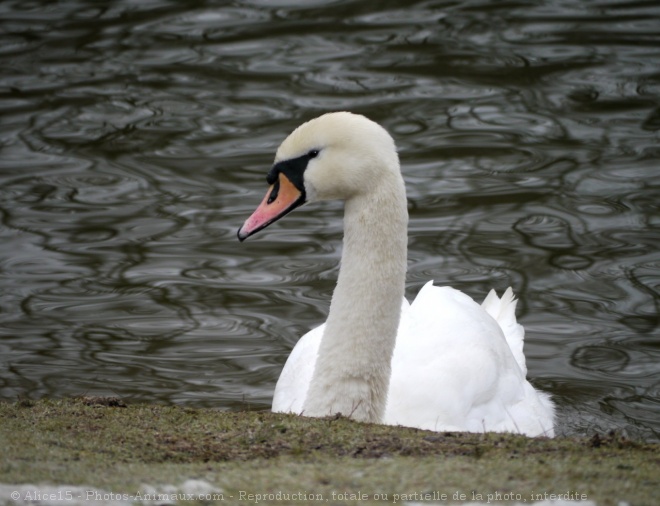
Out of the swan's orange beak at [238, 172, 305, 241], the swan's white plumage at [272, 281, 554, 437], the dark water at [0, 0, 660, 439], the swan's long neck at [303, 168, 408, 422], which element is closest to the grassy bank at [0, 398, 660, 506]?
the swan's long neck at [303, 168, 408, 422]

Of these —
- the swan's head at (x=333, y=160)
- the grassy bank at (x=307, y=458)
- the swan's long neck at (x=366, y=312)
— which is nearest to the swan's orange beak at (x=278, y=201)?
the swan's head at (x=333, y=160)

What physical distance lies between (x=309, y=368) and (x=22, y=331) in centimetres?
242

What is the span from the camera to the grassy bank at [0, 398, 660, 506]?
3248 mm

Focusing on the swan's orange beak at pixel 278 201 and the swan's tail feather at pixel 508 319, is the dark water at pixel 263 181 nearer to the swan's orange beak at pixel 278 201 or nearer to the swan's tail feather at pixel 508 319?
the swan's tail feather at pixel 508 319

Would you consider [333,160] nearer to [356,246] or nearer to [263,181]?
[356,246]

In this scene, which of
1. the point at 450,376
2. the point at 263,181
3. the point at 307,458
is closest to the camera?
the point at 307,458

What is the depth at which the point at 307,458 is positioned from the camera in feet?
12.1

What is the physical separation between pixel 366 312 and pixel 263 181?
15.6 feet

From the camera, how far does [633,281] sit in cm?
769

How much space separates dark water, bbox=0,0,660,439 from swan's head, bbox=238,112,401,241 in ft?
6.29

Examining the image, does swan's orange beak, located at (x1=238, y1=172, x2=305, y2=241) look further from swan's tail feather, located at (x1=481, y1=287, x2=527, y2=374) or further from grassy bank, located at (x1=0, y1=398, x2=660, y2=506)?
swan's tail feather, located at (x1=481, y1=287, x2=527, y2=374)

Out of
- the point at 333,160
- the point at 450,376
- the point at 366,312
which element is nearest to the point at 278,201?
the point at 333,160

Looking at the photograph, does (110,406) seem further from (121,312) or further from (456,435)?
(121,312)

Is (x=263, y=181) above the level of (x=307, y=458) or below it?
below
